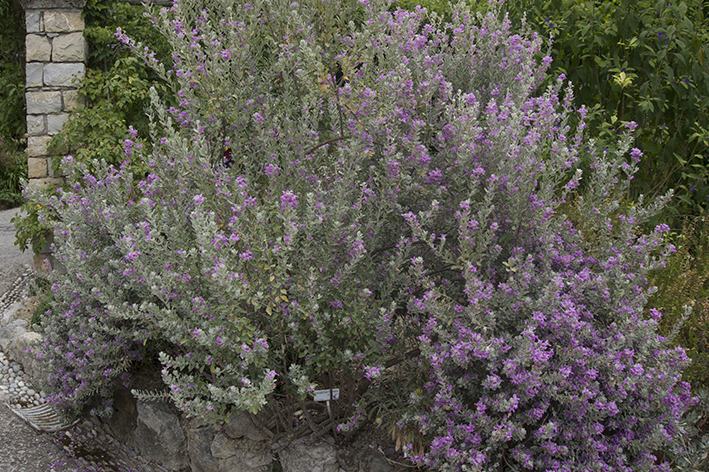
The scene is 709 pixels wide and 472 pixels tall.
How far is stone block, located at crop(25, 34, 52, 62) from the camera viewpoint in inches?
206

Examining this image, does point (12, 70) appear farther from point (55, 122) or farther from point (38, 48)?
point (55, 122)

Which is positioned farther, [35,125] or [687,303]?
A: [35,125]

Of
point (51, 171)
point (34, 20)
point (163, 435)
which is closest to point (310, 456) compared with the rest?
point (163, 435)

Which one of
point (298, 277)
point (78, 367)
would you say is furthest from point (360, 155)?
point (78, 367)

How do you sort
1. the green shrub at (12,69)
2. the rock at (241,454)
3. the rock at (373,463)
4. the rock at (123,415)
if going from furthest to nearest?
1. the green shrub at (12,69)
2. the rock at (123,415)
3. the rock at (241,454)
4. the rock at (373,463)

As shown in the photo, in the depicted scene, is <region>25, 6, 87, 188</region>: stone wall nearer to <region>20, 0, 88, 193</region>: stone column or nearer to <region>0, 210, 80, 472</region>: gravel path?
<region>20, 0, 88, 193</region>: stone column

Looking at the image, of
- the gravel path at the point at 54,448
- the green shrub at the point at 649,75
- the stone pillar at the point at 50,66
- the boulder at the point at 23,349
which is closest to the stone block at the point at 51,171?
the stone pillar at the point at 50,66

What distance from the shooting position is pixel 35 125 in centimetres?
532

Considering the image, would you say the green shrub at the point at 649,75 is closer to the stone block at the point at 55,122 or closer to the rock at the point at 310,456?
the rock at the point at 310,456

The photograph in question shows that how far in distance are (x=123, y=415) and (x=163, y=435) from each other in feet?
1.67

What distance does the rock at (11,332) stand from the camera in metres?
4.69

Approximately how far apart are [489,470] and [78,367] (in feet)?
7.91

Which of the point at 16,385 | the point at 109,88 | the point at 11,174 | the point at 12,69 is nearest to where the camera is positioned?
the point at 16,385

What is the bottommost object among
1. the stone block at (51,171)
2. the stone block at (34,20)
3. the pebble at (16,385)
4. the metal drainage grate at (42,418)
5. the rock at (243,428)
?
the pebble at (16,385)
